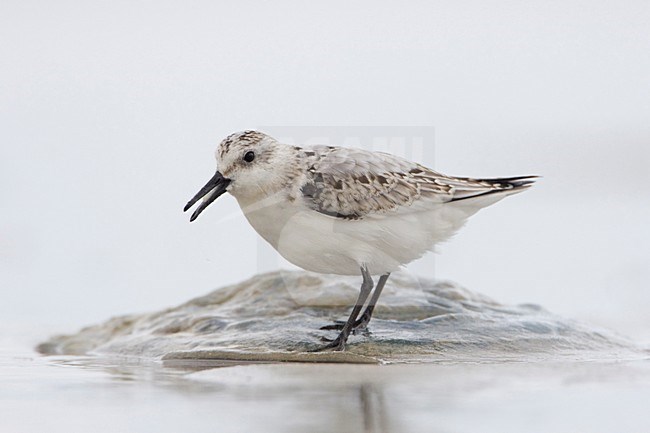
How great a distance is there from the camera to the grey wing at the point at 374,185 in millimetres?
7145

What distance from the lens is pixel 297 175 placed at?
7.22m

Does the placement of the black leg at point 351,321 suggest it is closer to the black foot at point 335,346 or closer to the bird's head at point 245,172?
the black foot at point 335,346

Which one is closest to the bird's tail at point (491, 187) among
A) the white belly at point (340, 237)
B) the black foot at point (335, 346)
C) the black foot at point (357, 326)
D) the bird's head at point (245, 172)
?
the white belly at point (340, 237)

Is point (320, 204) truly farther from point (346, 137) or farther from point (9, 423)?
point (346, 137)

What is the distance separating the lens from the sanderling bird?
7.06 m

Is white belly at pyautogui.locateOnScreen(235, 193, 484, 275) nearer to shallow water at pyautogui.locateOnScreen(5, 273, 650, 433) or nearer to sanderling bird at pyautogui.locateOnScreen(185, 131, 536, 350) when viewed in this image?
sanderling bird at pyautogui.locateOnScreen(185, 131, 536, 350)

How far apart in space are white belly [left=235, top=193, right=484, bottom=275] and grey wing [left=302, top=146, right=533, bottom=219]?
0.08m

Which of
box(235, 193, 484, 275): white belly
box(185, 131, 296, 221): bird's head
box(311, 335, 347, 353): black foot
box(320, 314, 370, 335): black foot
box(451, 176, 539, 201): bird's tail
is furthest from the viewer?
box(451, 176, 539, 201): bird's tail

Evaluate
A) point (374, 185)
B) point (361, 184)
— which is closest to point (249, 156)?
point (361, 184)

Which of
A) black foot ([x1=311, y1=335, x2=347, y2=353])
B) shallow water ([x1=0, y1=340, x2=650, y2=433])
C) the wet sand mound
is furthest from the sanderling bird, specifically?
shallow water ([x1=0, y1=340, x2=650, y2=433])

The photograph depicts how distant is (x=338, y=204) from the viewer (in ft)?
23.4

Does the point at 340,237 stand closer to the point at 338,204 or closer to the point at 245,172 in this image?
the point at 338,204

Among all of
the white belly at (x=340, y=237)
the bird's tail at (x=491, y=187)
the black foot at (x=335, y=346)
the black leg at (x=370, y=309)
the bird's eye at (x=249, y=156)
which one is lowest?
the black foot at (x=335, y=346)

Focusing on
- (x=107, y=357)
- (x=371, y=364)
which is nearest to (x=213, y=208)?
(x=107, y=357)
